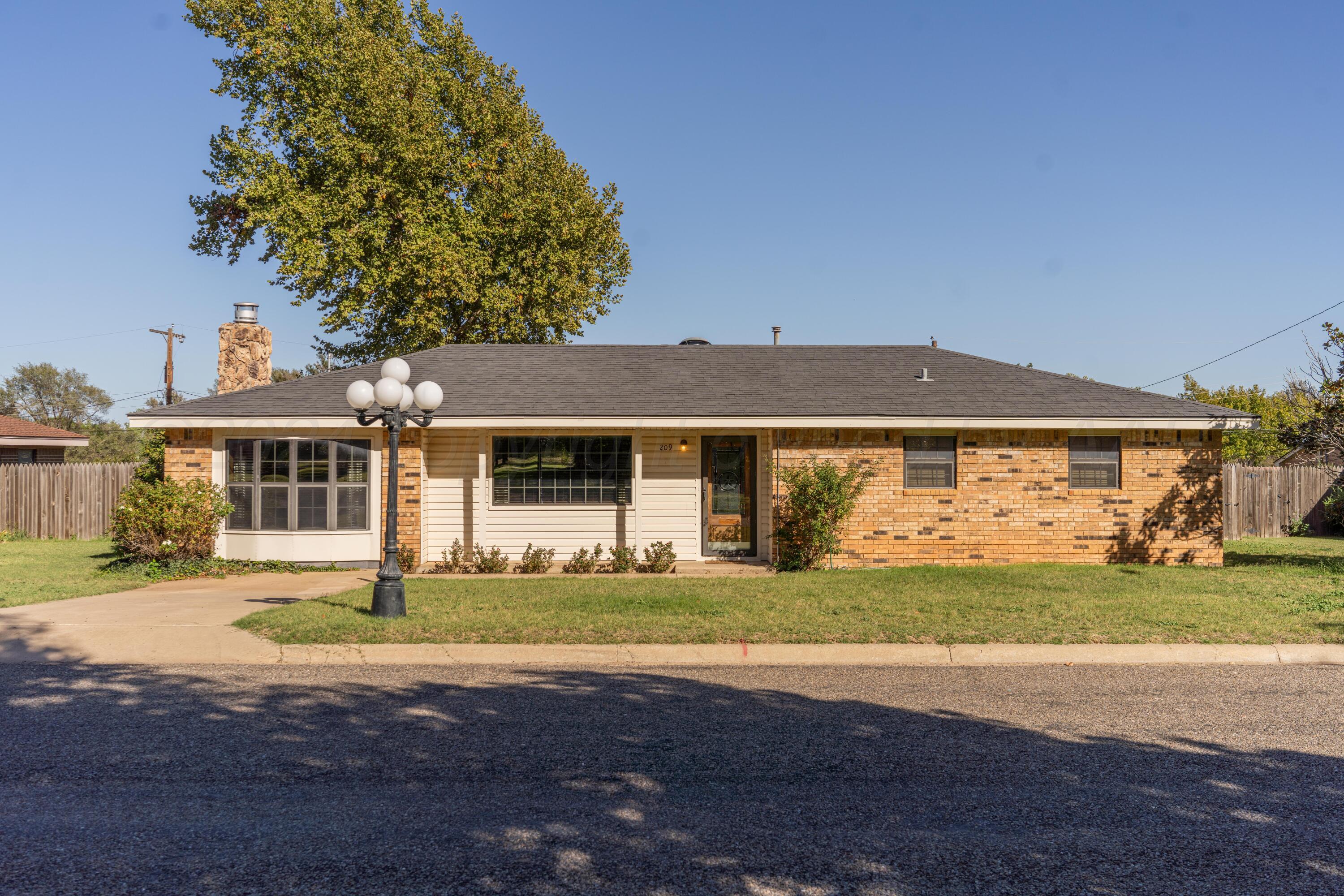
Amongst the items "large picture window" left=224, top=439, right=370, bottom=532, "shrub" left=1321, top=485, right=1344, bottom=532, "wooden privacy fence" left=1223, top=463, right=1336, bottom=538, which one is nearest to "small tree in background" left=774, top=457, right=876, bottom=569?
"large picture window" left=224, top=439, right=370, bottom=532

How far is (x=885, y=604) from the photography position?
387 inches

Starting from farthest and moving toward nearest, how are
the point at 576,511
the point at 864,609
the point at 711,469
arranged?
the point at 711,469 → the point at 576,511 → the point at 864,609

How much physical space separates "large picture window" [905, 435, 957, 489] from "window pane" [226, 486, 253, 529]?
1154cm

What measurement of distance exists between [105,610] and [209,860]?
7868 mm

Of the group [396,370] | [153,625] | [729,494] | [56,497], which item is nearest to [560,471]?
[729,494]

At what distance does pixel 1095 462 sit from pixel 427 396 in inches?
451

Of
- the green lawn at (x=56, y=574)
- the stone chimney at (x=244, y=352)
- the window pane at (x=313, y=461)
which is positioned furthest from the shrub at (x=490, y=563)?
the stone chimney at (x=244, y=352)

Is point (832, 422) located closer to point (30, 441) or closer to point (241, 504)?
point (241, 504)

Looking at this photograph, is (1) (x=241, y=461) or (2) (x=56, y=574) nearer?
(2) (x=56, y=574)

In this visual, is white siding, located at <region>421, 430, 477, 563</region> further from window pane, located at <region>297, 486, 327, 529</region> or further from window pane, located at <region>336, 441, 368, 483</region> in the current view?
window pane, located at <region>297, 486, 327, 529</region>

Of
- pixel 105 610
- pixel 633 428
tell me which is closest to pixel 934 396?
pixel 633 428

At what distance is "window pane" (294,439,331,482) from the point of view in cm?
1355

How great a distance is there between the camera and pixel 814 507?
13234 millimetres

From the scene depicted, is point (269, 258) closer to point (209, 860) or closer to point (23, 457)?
point (23, 457)
